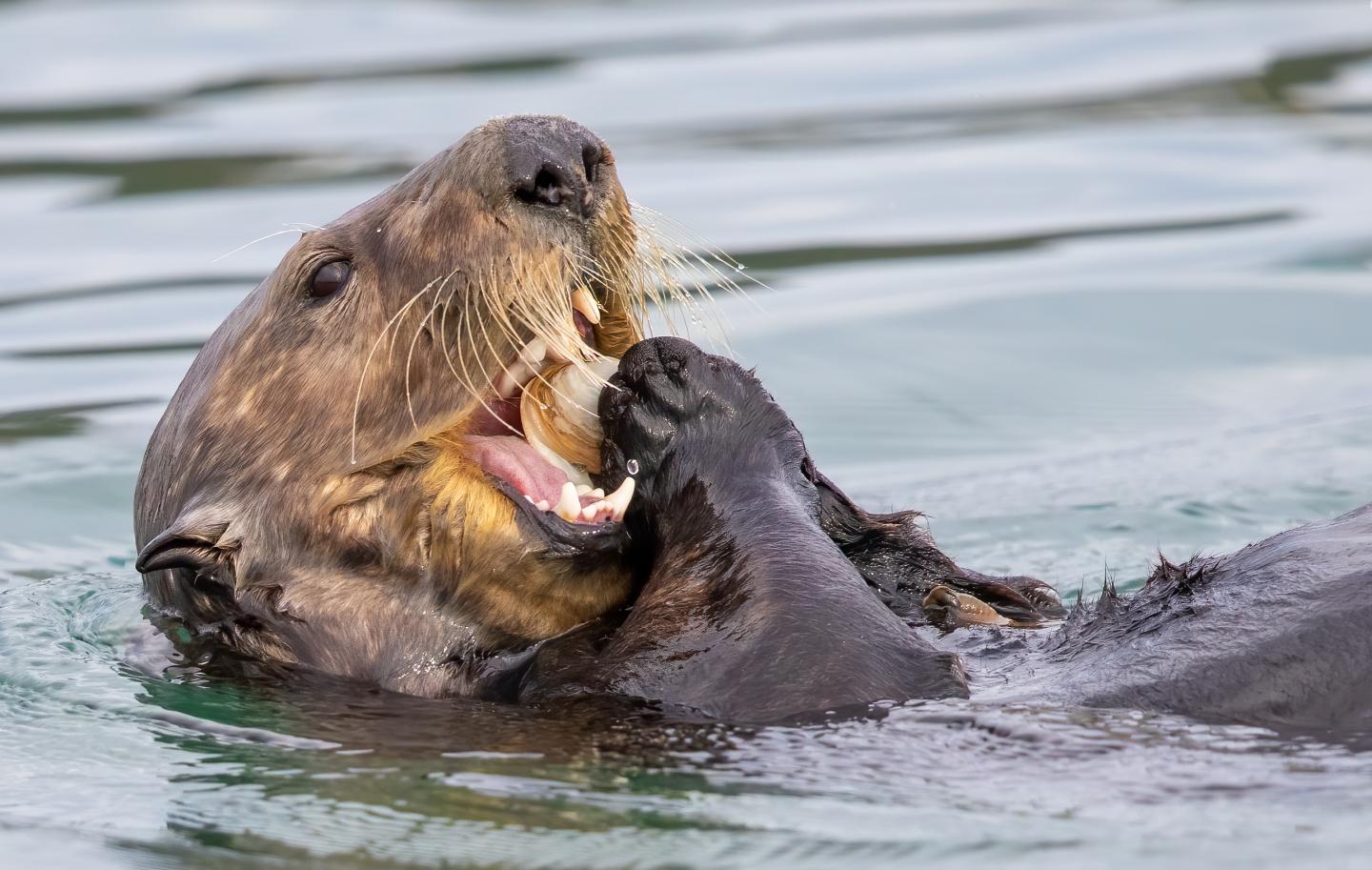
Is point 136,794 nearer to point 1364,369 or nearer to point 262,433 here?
point 262,433

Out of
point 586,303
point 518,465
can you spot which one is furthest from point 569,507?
point 586,303

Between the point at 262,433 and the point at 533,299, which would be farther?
the point at 262,433

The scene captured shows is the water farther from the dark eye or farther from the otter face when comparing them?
the dark eye

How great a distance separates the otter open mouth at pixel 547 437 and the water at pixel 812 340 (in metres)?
0.47

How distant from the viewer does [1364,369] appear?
815 centimetres

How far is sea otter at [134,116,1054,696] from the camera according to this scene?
4184 millimetres

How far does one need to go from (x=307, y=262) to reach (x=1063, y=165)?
7.67 metres

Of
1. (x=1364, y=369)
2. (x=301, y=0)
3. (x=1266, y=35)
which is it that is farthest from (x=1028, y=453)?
(x=301, y=0)

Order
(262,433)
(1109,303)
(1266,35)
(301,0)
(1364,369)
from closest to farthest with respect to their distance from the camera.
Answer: (262,433) < (1364,369) < (1109,303) < (1266,35) < (301,0)

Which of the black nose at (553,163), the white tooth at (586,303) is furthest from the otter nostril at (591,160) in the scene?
the white tooth at (586,303)

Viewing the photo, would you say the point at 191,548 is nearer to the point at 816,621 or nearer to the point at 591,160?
the point at 591,160

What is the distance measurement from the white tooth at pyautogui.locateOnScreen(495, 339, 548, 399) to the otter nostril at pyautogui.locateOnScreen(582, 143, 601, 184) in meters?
0.36

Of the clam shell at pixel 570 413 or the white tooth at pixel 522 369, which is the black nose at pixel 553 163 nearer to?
the white tooth at pixel 522 369

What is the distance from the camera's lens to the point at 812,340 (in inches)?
345
